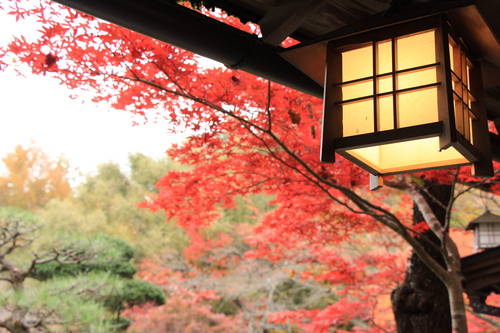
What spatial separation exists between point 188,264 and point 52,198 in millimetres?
6135

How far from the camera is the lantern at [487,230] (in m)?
4.38

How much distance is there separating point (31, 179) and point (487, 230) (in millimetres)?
13537

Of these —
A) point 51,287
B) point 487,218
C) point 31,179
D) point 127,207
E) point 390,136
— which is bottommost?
point 51,287

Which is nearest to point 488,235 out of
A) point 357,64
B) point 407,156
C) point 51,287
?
point 407,156

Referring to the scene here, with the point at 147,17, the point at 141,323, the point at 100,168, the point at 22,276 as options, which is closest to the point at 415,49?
the point at 147,17

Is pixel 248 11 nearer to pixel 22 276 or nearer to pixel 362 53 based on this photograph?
pixel 362 53

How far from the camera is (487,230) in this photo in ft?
14.6

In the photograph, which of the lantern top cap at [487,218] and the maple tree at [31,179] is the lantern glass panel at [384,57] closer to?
the lantern top cap at [487,218]

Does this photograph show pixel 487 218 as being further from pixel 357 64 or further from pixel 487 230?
pixel 357 64

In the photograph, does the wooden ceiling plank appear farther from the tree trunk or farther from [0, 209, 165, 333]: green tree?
[0, 209, 165, 333]: green tree

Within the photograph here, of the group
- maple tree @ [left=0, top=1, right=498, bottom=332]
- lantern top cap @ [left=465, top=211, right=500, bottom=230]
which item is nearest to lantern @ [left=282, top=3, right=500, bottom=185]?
maple tree @ [left=0, top=1, right=498, bottom=332]

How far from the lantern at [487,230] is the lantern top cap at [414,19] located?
3.45 m

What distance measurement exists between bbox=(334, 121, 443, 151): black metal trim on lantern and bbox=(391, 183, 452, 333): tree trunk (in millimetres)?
3325

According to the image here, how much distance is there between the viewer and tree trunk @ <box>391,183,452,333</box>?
14.0 feet
